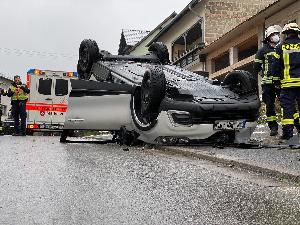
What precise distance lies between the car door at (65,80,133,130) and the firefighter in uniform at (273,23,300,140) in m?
2.34

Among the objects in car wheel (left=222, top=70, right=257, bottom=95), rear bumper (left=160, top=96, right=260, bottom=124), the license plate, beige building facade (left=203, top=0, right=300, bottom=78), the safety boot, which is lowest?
the safety boot

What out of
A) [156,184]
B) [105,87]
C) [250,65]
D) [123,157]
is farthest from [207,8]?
[156,184]

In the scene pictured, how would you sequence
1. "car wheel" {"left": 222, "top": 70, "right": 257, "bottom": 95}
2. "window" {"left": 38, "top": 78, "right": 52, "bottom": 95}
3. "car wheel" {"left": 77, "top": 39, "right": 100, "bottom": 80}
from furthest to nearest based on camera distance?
"window" {"left": 38, "top": 78, "right": 52, "bottom": 95} < "car wheel" {"left": 77, "top": 39, "right": 100, "bottom": 80} < "car wheel" {"left": 222, "top": 70, "right": 257, "bottom": 95}

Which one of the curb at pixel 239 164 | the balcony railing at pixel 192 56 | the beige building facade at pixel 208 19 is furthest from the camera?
the balcony railing at pixel 192 56

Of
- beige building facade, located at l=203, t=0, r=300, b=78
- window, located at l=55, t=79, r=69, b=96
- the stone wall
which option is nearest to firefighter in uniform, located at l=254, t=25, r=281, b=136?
beige building facade, located at l=203, t=0, r=300, b=78

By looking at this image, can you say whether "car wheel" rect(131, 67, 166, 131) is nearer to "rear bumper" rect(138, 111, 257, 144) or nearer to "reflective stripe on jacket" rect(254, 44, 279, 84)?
"rear bumper" rect(138, 111, 257, 144)

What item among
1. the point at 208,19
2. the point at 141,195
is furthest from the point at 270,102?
the point at 208,19

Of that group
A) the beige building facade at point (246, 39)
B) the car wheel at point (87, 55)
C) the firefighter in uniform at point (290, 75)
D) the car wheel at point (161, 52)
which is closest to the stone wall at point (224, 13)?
the beige building facade at point (246, 39)

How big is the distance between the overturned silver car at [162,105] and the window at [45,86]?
7.99m

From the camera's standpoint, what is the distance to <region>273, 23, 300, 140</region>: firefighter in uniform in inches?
252

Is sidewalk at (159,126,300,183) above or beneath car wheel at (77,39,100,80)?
beneath

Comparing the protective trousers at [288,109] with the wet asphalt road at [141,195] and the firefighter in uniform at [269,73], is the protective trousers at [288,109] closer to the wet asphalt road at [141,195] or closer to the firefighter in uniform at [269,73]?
the firefighter in uniform at [269,73]

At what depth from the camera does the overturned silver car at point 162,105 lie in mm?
6242

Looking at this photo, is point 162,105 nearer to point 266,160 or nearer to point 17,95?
point 266,160
